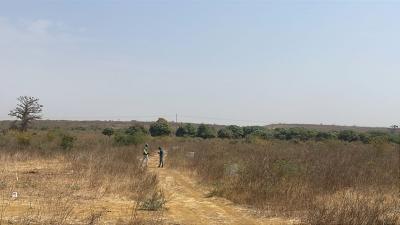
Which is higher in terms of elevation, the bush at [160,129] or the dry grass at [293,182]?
the bush at [160,129]

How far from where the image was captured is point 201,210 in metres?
13.1

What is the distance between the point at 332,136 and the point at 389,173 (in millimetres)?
51671

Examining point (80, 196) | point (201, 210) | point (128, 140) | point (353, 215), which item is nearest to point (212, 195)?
point (201, 210)

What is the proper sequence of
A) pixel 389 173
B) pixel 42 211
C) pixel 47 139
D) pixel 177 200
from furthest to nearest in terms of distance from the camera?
pixel 47 139 → pixel 389 173 → pixel 177 200 → pixel 42 211

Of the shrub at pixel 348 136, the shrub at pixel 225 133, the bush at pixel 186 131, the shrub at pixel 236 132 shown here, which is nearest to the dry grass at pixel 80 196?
the shrub at pixel 348 136

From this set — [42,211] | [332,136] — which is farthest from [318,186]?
[332,136]

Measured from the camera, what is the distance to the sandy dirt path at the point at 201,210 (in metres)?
11.4

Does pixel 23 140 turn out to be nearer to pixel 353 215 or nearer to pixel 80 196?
pixel 80 196

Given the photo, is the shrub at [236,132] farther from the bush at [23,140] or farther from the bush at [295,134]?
the bush at [23,140]

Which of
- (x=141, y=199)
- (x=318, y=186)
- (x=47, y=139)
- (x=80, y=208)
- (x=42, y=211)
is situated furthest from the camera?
(x=47, y=139)

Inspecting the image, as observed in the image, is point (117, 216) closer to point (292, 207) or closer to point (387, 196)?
point (292, 207)

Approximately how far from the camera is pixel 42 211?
1110cm

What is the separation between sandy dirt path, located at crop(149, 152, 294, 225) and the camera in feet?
37.4

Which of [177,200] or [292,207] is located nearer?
[292,207]
